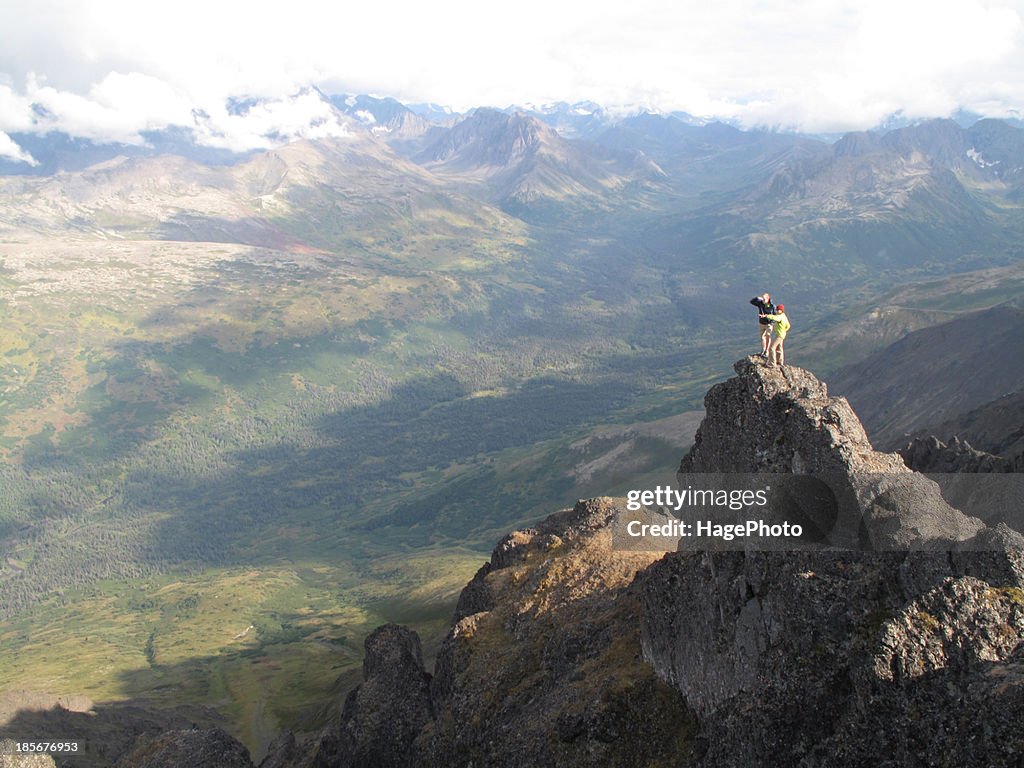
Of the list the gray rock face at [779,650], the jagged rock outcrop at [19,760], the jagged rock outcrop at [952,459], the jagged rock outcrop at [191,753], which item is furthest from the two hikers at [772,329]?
the jagged rock outcrop at [19,760]

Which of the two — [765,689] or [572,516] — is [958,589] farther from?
[572,516]

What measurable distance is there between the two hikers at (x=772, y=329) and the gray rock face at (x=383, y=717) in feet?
149

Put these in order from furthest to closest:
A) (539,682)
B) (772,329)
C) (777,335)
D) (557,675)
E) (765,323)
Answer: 1. (539,682)
2. (557,675)
3. (765,323)
4. (772,329)
5. (777,335)

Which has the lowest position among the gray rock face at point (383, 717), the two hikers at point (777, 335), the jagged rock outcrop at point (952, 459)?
the gray rock face at point (383, 717)

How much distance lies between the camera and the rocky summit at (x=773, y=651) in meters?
29.0

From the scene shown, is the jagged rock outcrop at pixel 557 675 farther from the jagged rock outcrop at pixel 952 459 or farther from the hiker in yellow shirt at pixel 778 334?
the jagged rock outcrop at pixel 952 459

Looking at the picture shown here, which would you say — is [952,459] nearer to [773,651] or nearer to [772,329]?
[772,329]

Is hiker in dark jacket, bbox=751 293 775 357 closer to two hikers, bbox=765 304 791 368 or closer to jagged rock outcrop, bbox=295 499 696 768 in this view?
two hikers, bbox=765 304 791 368

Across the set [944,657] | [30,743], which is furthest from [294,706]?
[944,657]

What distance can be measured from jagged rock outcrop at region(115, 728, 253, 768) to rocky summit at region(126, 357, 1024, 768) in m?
15.1

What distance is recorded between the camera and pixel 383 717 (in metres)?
67.2

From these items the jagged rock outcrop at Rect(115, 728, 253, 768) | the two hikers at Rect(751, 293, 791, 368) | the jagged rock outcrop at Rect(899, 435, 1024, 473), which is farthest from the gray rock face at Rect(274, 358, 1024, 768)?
the jagged rock outcrop at Rect(899, 435, 1024, 473)

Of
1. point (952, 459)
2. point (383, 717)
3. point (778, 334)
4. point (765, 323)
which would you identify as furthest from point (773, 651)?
point (952, 459)

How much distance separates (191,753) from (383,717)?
2204cm
